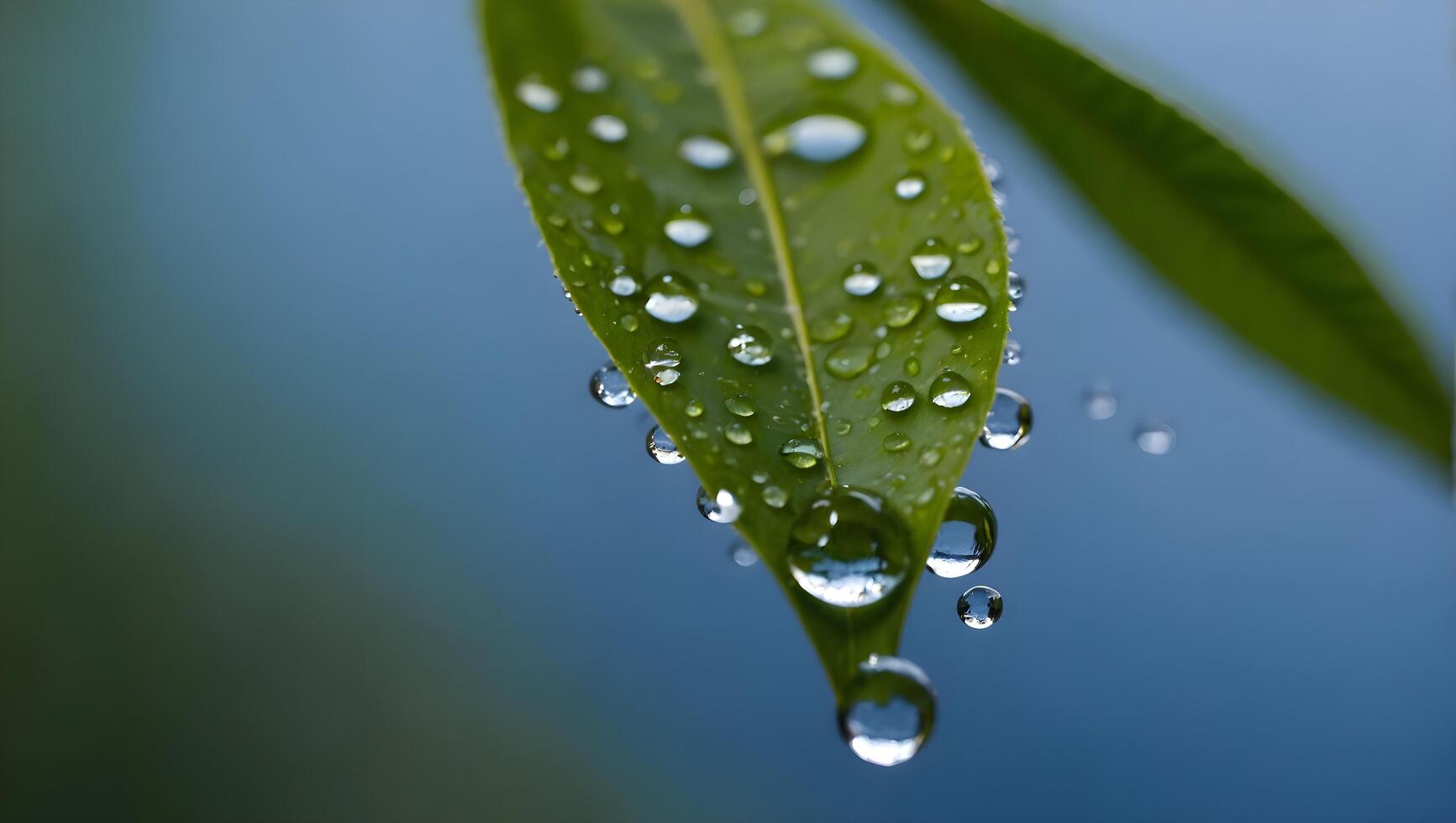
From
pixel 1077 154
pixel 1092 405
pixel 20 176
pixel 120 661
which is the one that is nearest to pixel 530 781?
pixel 120 661

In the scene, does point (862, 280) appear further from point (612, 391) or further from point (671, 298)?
point (612, 391)

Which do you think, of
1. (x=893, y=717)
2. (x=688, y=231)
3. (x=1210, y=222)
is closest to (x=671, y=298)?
(x=688, y=231)

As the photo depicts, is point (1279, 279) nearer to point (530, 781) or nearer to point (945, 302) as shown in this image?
point (945, 302)

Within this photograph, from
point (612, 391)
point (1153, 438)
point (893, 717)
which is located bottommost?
point (893, 717)

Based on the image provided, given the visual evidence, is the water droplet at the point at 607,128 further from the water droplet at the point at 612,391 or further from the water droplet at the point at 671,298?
the water droplet at the point at 612,391

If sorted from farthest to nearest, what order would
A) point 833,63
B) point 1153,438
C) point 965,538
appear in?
point 1153,438, point 965,538, point 833,63

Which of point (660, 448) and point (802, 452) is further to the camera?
point (660, 448)
